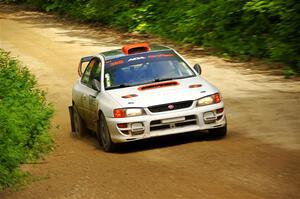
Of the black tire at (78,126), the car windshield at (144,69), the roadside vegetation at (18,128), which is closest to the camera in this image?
the roadside vegetation at (18,128)

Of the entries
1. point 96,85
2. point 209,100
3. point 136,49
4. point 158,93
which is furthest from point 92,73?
point 209,100

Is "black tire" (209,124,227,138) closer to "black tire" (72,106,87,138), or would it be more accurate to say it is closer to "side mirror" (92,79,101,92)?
"side mirror" (92,79,101,92)

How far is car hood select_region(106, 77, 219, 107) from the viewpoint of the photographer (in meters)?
11.8

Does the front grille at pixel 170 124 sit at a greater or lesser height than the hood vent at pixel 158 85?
lesser

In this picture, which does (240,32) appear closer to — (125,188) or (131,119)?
(131,119)

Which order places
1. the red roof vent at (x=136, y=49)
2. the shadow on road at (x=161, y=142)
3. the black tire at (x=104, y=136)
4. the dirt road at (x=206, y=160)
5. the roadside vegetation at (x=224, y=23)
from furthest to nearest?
the roadside vegetation at (x=224, y=23)
the red roof vent at (x=136, y=49)
the shadow on road at (x=161, y=142)
the black tire at (x=104, y=136)
the dirt road at (x=206, y=160)

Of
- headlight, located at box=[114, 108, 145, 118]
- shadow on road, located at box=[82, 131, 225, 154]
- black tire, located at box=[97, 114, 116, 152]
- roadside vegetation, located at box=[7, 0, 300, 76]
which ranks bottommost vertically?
roadside vegetation, located at box=[7, 0, 300, 76]

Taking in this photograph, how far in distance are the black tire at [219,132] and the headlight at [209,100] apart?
482 mm

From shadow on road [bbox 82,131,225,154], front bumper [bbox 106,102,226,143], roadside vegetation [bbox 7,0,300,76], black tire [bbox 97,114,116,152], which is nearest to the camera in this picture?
front bumper [bbox 106,102,226,143]

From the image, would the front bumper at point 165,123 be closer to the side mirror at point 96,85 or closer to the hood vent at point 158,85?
the hood vent at point 158,85

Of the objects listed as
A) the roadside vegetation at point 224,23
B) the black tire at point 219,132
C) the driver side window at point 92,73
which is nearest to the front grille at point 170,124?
the black tire at point 219,132

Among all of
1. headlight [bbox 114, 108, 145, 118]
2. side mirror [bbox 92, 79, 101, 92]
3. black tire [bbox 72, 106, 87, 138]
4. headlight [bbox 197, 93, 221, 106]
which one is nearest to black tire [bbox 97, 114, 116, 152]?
headlight [bbox 114, 108, 145, 118]

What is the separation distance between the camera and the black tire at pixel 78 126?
14531 mm

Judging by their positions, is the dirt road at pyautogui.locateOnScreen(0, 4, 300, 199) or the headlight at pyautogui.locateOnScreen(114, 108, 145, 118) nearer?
the dirt road at pyautogui.locateOnScreen(0, 4, 300, 199)
